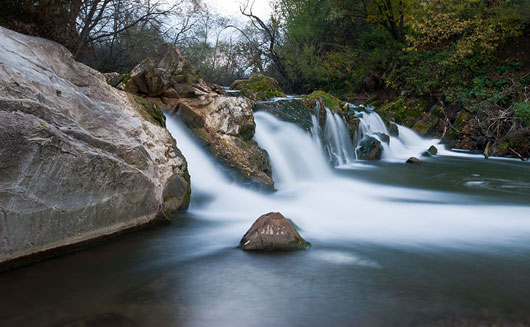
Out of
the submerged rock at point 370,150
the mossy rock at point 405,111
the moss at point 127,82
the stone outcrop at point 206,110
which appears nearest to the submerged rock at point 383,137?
the submerged rock at point 370,150

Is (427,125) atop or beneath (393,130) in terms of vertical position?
atop

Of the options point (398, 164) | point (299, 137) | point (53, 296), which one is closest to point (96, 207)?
point (53, 296)

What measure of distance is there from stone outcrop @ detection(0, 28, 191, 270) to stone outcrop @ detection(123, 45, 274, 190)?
1.39 meters

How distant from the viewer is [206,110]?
6898 millimetres

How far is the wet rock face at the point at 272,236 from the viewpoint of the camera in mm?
3785

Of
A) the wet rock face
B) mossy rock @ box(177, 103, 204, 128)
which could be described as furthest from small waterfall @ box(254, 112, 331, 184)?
the wet rock face

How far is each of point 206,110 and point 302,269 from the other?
163 inches

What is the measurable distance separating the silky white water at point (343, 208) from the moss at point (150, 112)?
788 millimetres

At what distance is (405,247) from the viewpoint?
4098mm

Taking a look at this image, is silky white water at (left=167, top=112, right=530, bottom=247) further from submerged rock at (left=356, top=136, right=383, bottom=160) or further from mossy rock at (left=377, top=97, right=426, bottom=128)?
mossy rock at (left=377, top=97, right=426, bottom=128)

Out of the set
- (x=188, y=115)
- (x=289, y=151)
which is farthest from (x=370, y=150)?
(x=188, y=115)

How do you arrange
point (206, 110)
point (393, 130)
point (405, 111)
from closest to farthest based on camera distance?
point (206, 110) → point (393, 130) → point (405, 111)

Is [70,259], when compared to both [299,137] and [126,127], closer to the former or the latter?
[126,127]

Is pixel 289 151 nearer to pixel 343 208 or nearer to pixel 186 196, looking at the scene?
pixel 343 208
